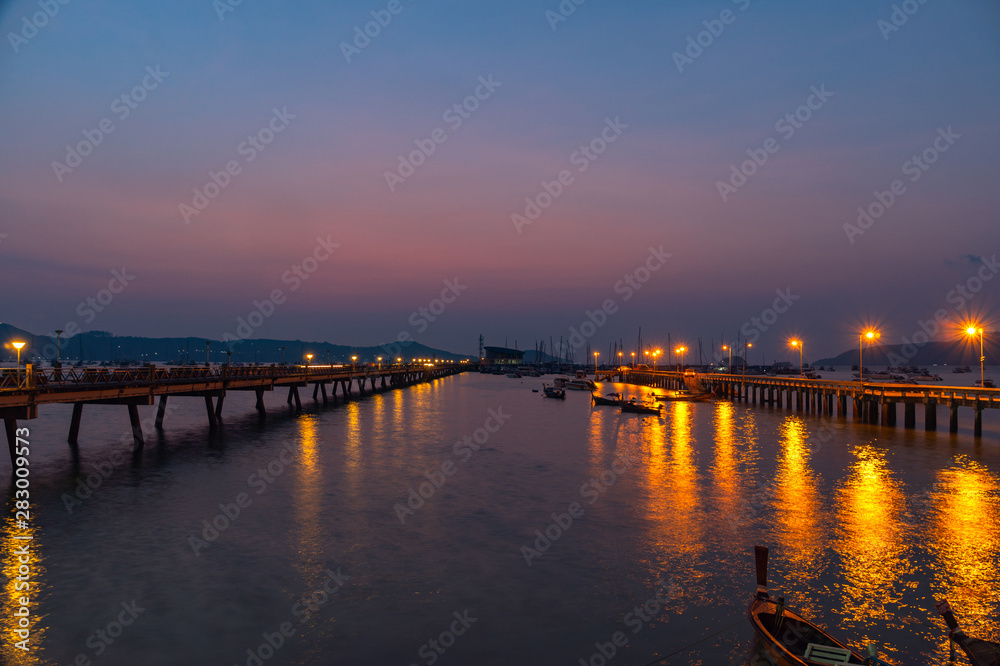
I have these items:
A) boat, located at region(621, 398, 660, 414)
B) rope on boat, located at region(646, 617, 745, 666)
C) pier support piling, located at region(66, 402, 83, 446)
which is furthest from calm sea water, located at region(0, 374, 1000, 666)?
boat, located at region(621, 398, 660, 414)

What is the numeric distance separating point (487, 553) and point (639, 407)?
6348cm

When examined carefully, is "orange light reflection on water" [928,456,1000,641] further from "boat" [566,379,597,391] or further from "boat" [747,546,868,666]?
"boat" [566,379,597,391]

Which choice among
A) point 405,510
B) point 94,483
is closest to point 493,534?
point 405,510

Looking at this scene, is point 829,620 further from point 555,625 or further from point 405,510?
point 405,510

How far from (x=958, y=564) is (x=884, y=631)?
7.65 meters

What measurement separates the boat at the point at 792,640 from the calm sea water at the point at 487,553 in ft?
3.61

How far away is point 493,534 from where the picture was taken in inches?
961

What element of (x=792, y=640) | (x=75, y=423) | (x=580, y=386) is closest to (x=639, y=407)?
(x=75, y=423)

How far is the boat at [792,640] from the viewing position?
40.8 ft

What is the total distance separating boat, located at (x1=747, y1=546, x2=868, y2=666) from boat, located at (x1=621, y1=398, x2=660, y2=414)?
218 feet

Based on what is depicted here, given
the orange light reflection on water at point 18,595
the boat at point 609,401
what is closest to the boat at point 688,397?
the boat at point 609,401

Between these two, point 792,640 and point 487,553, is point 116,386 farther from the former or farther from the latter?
point 792,640

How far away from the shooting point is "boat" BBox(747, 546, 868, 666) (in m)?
12.4

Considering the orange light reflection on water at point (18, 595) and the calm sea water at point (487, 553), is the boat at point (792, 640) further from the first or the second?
the orange light reflection on water at point (18, 595)
